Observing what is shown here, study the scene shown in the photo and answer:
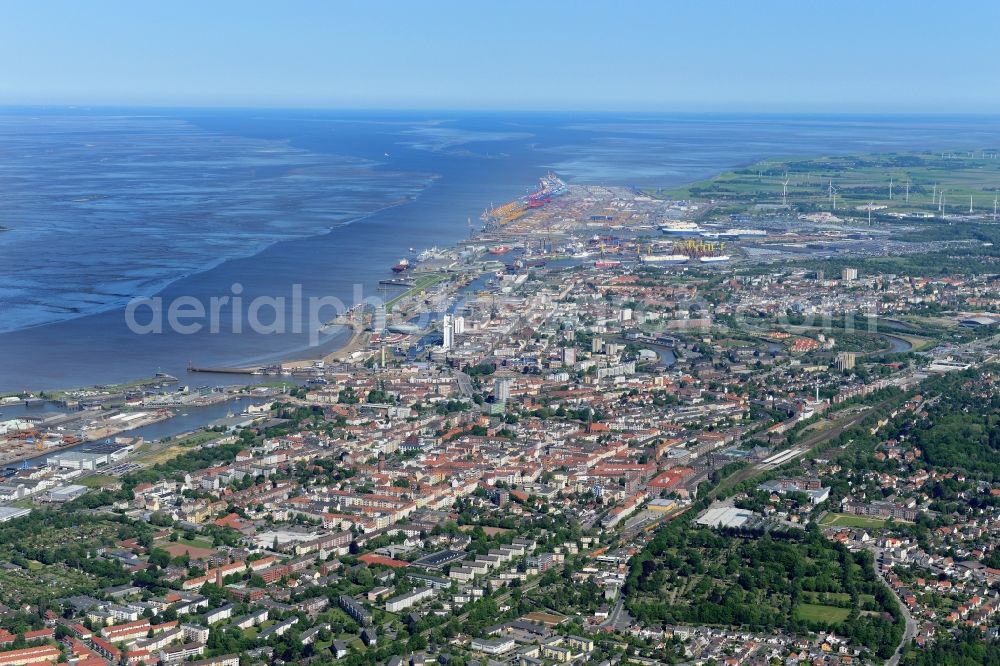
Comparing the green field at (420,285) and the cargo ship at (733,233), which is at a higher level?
the cargo ship at (733,233)

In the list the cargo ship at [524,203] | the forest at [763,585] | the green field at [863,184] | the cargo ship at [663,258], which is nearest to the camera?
the forest at [763,585]

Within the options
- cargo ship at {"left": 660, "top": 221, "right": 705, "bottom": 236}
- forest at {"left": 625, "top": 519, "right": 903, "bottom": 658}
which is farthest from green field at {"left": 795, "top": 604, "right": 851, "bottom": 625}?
cargo ship at {"left": 660, "top": 221, "right": 705, "bottom": 236}

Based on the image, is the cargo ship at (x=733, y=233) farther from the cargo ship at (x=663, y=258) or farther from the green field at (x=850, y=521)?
the green field at (x=850, y=521)

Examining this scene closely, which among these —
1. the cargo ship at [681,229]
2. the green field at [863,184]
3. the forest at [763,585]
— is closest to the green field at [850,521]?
the forest at [763,585]

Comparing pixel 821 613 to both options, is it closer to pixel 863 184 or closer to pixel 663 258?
pixel 663 258

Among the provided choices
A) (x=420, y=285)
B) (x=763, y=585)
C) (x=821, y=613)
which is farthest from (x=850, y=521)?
(x=420, y=285)

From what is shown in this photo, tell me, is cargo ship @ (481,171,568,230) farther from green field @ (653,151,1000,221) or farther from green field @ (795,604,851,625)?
green field @ (795,604,851,625)
